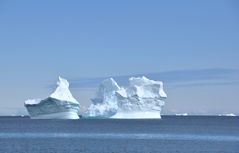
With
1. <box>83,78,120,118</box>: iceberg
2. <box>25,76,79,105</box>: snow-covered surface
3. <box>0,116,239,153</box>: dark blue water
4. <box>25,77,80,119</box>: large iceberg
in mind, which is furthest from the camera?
<box>83,78,120,118</box>: iceberg

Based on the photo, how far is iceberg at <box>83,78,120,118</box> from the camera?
81.7m

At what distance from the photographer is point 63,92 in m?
78.2

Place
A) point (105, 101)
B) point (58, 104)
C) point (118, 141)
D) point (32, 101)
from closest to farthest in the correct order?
point (118, 141) → point (58, 104) → point (32, 101) → point (105, 101)

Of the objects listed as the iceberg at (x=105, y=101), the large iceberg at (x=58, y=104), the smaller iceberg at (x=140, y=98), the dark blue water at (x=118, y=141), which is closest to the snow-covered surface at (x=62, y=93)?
the large iceberg at (x=58, y=104)

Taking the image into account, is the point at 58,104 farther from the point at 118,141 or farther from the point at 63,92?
the point at 118,141

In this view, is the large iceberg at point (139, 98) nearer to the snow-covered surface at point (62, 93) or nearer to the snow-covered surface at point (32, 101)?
the snow-covered surface at point (62, 93)

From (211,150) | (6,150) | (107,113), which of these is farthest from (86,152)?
(107,113)

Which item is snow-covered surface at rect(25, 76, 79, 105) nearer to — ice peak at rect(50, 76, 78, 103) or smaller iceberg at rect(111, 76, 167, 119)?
ice peak at rect(50, 76, 78, 103)

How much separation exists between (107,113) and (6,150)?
5392 centimetres

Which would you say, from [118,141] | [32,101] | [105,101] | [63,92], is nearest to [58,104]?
[63,92]

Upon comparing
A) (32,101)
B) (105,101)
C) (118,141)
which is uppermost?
(105,101)

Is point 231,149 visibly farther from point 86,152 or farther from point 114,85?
point 114,85

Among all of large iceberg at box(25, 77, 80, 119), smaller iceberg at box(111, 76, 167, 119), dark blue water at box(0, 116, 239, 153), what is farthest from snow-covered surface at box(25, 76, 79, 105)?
dark blue water at box(0, 116, 239, 153)

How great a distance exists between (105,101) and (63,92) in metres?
8.20
